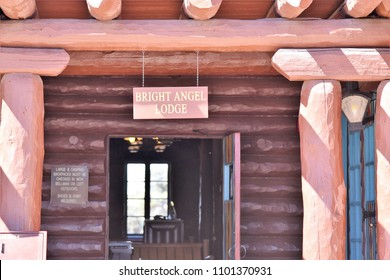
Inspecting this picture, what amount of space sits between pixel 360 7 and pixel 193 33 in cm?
173

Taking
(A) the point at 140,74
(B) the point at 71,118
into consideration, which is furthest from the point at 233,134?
(B) the point at 71,118

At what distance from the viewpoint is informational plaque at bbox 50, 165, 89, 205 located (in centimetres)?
993

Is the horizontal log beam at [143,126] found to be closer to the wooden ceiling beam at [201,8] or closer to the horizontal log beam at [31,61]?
the horizontal log beam at [31,61]

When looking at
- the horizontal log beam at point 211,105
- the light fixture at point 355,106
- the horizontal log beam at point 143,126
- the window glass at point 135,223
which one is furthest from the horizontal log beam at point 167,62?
the window glass at point 135,223

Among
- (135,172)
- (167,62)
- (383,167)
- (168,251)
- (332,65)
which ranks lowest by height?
(168,251)

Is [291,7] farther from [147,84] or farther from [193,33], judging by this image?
[147,84]

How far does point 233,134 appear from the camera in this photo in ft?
31.1

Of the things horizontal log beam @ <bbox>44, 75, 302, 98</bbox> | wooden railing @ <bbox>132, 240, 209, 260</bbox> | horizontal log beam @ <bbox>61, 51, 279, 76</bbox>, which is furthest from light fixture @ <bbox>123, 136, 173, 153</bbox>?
horizontal log beam @ <bbox>61, 51, 279, 76</bbox>

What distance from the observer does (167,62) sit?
944 cm

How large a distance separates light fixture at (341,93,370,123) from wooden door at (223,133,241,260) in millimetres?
1425

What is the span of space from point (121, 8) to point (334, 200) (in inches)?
116

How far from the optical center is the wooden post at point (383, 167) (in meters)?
8.66

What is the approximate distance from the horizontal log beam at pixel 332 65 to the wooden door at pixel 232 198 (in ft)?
3.49

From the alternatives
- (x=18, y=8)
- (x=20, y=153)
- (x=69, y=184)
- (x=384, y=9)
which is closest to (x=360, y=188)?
(x=384, y=9)
